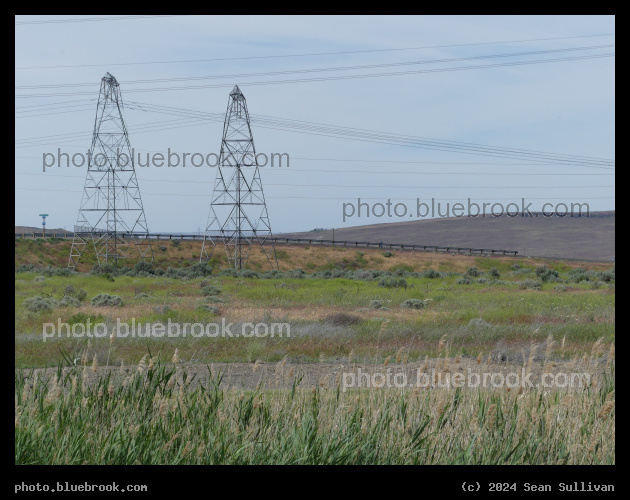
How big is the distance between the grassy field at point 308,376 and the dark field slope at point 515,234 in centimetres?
5672

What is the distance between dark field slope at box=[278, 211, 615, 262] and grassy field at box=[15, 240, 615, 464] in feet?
186

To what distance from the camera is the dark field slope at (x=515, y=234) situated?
4045 inches

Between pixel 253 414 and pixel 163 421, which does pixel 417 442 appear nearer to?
pixel 253 414

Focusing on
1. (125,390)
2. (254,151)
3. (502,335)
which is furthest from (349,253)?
(125,390)

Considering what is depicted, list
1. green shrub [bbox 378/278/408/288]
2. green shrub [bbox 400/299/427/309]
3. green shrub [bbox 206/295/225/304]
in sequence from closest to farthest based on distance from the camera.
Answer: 1. green shrub [bbox 400/299/427/309]
2. green shrub [bbox 206/295/225/304]
3. green shrub [bbox 378/278/408/288]

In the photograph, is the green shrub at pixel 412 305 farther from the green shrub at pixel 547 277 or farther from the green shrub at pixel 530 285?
the green shrub at pixel 547 277

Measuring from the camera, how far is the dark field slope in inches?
4045

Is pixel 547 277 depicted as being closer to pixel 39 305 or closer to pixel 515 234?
pixel 39 305

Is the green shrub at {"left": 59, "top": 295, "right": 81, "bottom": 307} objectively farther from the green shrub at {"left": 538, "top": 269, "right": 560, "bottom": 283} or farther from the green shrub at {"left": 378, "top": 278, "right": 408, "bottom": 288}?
the green shrub at {"left": 538, "top": 269, "right": 560, "bottom": 283}

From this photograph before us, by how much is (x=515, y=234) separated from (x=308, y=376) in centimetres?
10840

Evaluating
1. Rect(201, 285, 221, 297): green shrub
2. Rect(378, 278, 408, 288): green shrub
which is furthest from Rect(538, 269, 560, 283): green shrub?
Rect(201, 285, 221, 297): green shrub

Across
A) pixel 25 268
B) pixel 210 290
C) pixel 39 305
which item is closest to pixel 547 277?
pixel 210 290

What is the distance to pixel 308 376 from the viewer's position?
577 inches
